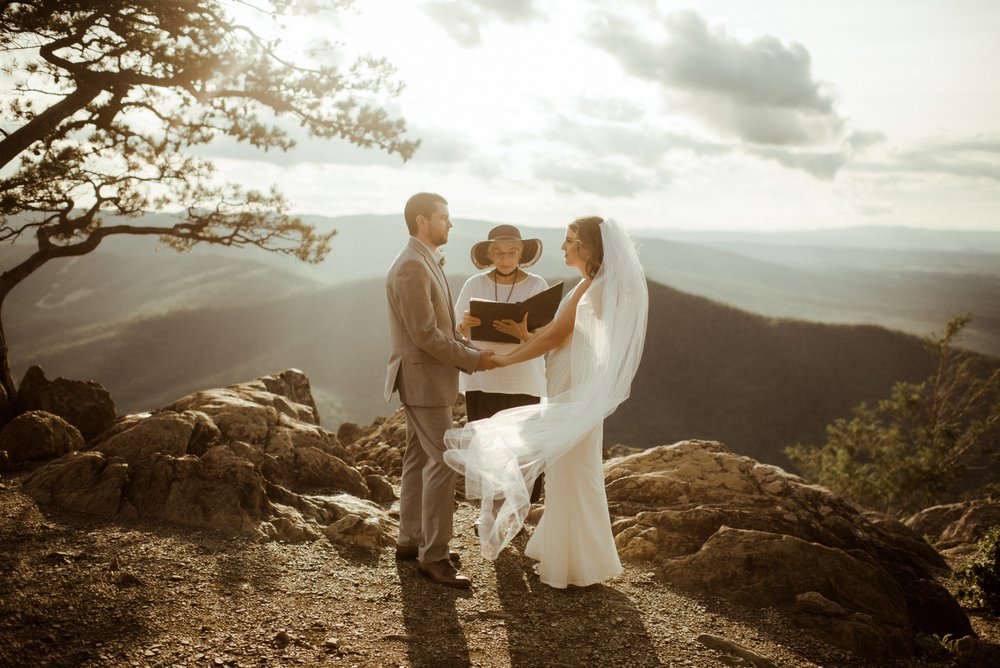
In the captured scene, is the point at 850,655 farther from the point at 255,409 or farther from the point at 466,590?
the point at 255,409

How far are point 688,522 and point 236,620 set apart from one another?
3.96m

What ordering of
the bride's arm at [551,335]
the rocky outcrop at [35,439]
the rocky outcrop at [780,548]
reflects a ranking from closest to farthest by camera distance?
the bride's arm at [551,335], the rocky outcrop at [780,548], the rocky outcrop at [35,439]

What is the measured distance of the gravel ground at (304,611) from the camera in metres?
3.76

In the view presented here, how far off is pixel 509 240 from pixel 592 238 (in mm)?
1334

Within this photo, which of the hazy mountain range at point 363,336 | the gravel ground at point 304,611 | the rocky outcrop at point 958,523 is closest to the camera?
the gravel ground at point 304,611

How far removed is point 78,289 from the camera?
86625 millimetres

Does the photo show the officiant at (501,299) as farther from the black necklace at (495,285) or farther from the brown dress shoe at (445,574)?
the brown dress shoe at (445,574)

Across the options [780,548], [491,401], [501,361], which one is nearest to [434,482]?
[501,361]

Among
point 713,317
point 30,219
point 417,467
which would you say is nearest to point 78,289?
point 713,317

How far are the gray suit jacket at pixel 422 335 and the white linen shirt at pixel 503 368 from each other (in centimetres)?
89

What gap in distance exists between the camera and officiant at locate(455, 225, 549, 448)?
5.91 m

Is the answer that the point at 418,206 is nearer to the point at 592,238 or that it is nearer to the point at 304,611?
the point at 592,238

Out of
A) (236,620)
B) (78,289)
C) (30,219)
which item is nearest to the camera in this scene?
(236,620)

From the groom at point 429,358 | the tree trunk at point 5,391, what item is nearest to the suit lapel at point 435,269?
the groom at point 429,358
